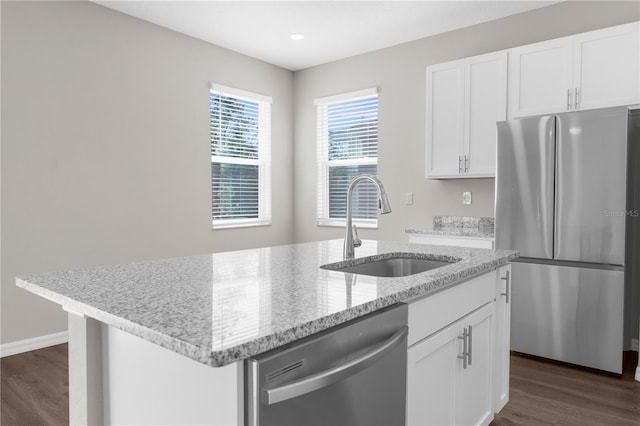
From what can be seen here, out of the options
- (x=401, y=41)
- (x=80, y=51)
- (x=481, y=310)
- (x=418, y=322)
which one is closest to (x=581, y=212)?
(x=481, y=310)

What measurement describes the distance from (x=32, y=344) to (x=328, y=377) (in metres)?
3.31

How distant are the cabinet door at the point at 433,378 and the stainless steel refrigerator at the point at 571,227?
1687 mm

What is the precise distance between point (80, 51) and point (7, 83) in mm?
623

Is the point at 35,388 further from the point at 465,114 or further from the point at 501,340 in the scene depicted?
the point at 465,114

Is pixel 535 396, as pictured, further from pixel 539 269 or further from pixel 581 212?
pixel 581 212

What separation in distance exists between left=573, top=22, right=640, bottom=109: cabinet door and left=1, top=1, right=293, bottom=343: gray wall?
10.8 ft

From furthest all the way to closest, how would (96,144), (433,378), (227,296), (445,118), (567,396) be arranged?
(445,118) < (96,144) < (567,396) < (433,378) < (227,296)

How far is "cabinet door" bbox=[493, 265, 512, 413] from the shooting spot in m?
2.06

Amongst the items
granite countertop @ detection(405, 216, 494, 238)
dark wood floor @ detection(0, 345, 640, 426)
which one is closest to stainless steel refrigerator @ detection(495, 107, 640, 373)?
dark wood floor @ detection(0, 345, 640, 426)

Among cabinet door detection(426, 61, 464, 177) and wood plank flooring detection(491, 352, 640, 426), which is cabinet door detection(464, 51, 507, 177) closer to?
cabinet door detection(426, 61, 464, 177)

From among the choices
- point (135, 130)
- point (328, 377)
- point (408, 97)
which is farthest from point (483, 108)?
point (328, 377)

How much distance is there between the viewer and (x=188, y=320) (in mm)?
934

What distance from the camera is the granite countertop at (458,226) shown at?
380 centimetres

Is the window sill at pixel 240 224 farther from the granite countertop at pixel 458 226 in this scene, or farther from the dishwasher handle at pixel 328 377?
the dishwasher handle at pixel 328 377
